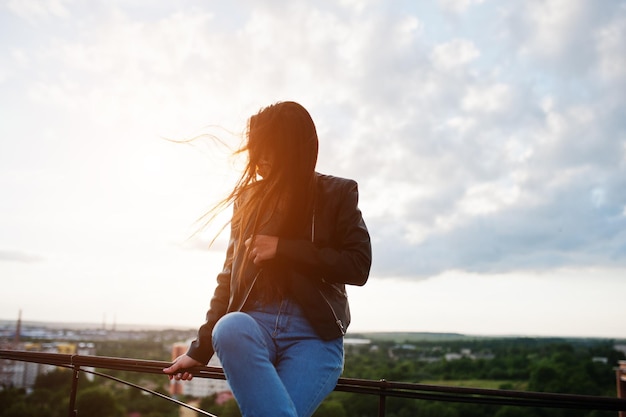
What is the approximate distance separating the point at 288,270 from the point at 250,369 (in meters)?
0.33

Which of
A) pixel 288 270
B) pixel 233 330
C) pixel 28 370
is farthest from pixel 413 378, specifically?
pixel 233 330

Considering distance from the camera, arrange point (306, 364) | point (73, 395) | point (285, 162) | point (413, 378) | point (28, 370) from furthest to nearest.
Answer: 1. point (413, 378)
2. point (28, 370)
3. point (73, 395)
4. point (285, 162)
5. point (306, 364)

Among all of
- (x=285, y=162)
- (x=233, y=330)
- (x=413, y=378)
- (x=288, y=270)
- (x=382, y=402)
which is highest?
(x=285, y=162)

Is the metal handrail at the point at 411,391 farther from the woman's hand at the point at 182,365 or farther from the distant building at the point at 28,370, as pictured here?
the distant building at the point at 28,370

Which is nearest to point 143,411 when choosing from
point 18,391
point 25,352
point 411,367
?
point 18,391

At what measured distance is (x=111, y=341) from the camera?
237 feet

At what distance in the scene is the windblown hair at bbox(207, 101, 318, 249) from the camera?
5.37 ft

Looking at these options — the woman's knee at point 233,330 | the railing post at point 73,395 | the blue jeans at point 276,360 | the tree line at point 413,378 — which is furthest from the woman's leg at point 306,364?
the tree line at point 413,378

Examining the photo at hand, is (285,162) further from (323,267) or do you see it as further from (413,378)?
(413,378)

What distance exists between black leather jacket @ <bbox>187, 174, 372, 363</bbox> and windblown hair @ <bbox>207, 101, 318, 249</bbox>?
0.06m

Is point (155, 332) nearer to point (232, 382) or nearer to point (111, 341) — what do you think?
point (111, 341)

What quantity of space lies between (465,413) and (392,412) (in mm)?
9321

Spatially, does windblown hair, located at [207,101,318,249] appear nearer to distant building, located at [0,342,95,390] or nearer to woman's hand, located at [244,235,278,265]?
woman's hand, located at [244,235,278,265]

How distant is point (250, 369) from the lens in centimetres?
137
